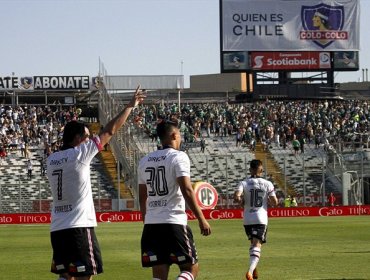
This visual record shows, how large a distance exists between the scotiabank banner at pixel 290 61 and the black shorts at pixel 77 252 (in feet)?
188

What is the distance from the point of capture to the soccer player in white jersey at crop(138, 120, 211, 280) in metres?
11.6

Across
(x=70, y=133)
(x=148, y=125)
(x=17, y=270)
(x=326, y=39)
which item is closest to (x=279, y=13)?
(x=326, y=39)

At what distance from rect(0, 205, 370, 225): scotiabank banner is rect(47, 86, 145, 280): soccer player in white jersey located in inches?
1494

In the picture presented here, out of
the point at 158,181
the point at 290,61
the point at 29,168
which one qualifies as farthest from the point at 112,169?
the point at 158,181

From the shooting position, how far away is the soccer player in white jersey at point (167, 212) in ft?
38.0

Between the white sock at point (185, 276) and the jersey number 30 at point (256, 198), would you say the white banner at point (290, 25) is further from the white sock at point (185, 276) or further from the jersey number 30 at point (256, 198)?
the white sock at point (185, 276)

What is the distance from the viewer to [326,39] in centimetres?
7000

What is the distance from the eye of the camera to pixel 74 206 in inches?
440

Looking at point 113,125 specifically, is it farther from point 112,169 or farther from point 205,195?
point 112,169

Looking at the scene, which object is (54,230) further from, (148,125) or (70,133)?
(148,125)

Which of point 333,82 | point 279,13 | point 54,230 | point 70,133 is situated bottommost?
point 54,230

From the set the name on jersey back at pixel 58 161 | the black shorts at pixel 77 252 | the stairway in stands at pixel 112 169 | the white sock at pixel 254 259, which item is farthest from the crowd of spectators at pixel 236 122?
the black shorts at pixel 77 252

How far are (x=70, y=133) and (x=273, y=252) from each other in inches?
598

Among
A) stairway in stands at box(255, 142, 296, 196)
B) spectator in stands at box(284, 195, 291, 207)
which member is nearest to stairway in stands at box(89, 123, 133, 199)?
stairway in stands at box(255, 142, 296, 196)
